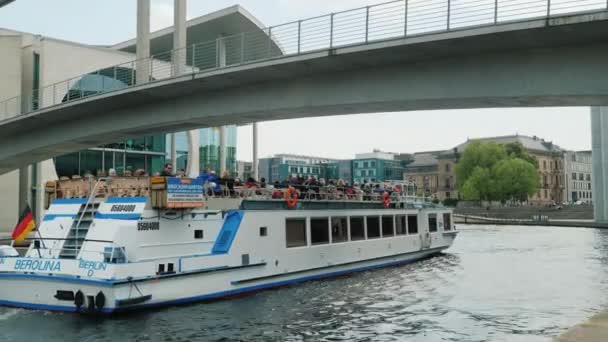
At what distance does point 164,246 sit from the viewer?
17.4m

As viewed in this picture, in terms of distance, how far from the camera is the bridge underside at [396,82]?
1420 centimetres

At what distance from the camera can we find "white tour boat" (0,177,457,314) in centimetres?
1585

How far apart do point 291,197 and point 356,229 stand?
436cm

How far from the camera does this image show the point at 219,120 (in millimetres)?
23438

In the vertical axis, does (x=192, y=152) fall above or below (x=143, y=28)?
below

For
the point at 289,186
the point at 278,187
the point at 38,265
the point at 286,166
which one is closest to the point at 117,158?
the point at 278,187

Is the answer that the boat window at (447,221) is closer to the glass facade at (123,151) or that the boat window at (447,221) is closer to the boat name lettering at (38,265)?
the boat name lettering at (38,265)

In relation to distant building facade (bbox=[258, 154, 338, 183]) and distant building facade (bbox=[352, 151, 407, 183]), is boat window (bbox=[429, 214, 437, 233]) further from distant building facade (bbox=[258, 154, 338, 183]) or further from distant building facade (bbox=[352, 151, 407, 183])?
distant building facade (bbox=[258, 154, 338, 183])

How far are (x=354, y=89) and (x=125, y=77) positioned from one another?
3207 cm

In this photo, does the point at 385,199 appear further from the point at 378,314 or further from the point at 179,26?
the point at 179,26

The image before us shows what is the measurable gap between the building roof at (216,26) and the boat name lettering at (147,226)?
32883 millimetres

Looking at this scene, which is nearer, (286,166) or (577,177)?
(577,177)

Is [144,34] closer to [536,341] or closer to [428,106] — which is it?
[428,106]

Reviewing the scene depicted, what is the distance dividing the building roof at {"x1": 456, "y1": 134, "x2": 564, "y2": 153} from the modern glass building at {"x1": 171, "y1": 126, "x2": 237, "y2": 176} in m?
75.1
